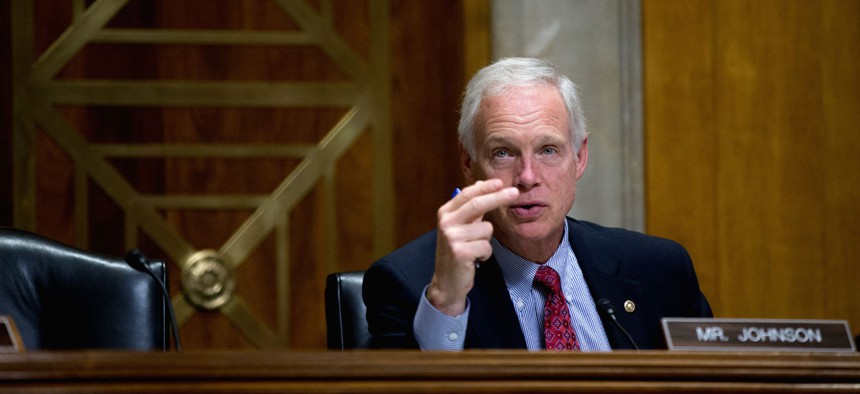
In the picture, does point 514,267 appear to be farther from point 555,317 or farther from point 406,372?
point 406,372

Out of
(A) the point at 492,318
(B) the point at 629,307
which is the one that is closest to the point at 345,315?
(A) the point at 492,318

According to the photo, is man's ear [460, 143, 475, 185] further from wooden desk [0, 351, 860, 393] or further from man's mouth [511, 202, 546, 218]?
wooden desk [0, 351, 860, 393]

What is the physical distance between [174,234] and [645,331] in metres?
2.12

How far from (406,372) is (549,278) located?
78cm

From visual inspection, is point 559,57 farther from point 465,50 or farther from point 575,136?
point 575,136

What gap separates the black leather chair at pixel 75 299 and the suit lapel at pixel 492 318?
58 cm

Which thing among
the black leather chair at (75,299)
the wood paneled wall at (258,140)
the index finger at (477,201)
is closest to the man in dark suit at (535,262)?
the index finger at (477,201)

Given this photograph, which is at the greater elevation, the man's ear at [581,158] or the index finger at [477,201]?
the man's ear at [581,158]

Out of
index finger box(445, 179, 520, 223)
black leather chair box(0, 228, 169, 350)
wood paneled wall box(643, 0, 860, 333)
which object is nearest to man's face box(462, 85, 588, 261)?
index finger box(445, 179, 520, 223)

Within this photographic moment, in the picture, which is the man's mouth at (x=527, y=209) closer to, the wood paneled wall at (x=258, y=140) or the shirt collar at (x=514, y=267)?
the shirt collar at (x=514, y=267)

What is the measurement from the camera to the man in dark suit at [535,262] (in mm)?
1989

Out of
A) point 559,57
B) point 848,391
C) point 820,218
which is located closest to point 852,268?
point 820,218

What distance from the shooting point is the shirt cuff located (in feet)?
5.82

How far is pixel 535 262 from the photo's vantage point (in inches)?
83.1
